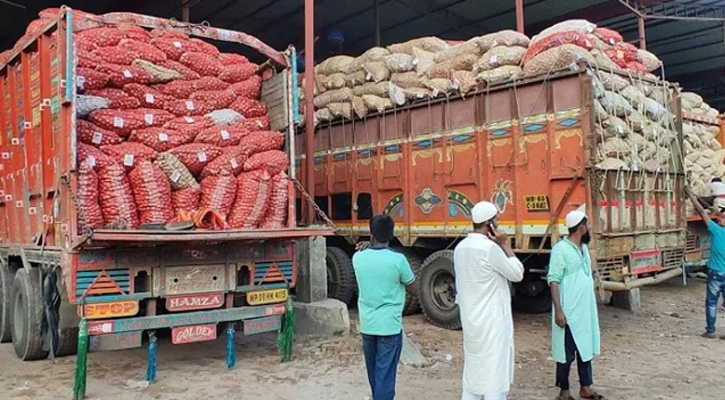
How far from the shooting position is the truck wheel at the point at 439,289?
7.09 m

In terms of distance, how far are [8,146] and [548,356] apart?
6.00 metres

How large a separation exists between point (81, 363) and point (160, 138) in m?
1.96

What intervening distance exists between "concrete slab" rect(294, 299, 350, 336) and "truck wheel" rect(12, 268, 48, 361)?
259 cm

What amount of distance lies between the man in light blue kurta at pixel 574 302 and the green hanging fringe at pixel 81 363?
3.41 m

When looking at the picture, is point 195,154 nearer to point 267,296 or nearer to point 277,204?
point 277,204

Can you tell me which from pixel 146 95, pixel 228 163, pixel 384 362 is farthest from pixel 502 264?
pixel 146 95

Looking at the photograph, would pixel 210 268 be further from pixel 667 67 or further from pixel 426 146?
pixel 667 67

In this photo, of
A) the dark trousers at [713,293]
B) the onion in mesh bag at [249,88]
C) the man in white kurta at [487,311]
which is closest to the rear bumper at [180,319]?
the onion in mesh bag at [249,88]

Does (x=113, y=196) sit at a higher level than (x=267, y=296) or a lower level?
higher

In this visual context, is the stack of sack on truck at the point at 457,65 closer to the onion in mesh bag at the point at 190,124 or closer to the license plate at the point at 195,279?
the onion in mesh bag at the point at 190,124

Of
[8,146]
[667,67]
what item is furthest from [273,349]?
[667,67]

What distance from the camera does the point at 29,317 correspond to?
557cm

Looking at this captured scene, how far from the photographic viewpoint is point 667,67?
2127cm

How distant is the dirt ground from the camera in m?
4.68
